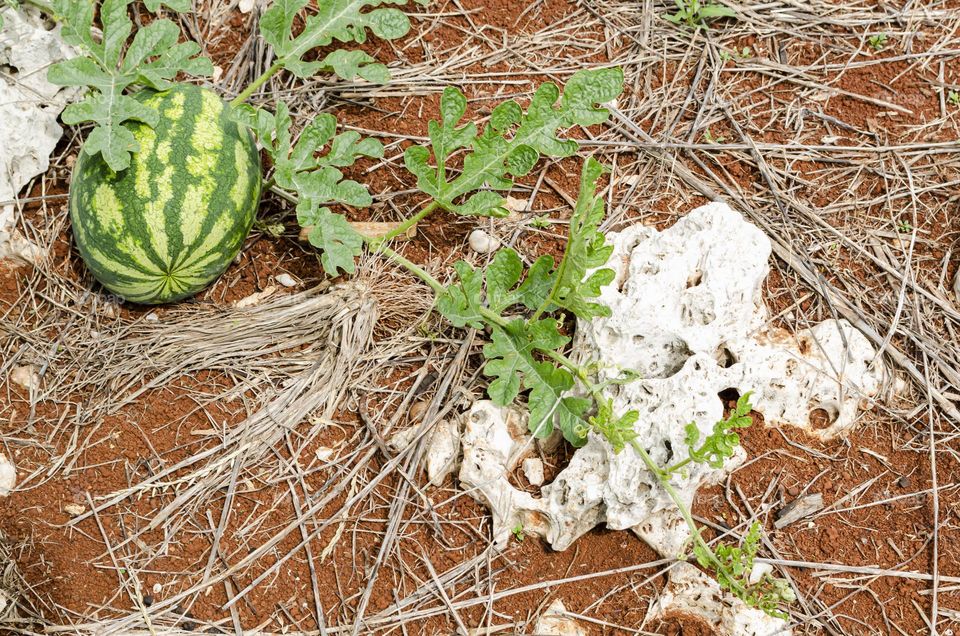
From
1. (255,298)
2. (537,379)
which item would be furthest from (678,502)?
(255,298)

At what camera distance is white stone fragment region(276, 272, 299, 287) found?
3.27m

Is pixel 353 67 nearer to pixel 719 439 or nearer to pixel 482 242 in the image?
pixel 482 242

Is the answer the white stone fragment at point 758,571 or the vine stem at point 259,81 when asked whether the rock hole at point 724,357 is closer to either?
the white stone fragment at point 758,571

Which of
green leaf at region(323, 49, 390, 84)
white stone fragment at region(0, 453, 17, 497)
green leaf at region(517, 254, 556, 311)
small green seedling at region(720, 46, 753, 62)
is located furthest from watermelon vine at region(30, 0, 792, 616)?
small green seedling at region(720, 46, 753, 62)

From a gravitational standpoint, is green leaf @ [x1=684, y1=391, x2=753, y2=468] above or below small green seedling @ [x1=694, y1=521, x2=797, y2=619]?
above

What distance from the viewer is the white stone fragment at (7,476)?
9.24 ft

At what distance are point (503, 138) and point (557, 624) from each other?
171 centimetres

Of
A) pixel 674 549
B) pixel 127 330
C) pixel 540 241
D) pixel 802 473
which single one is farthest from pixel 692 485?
pixel 127 330

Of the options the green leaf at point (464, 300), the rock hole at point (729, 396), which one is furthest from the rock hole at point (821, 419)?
the green leaf at point (464, 300)

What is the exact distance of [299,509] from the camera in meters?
2.82

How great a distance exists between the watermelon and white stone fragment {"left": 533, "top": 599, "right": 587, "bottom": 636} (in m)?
1.71

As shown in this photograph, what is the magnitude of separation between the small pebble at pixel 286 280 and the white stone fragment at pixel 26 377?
0.95 meters

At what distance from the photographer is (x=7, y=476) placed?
9.29 ft

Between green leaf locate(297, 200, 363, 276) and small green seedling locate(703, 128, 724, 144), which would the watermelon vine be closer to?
green leaf locate(297, 200, 363, 276)
